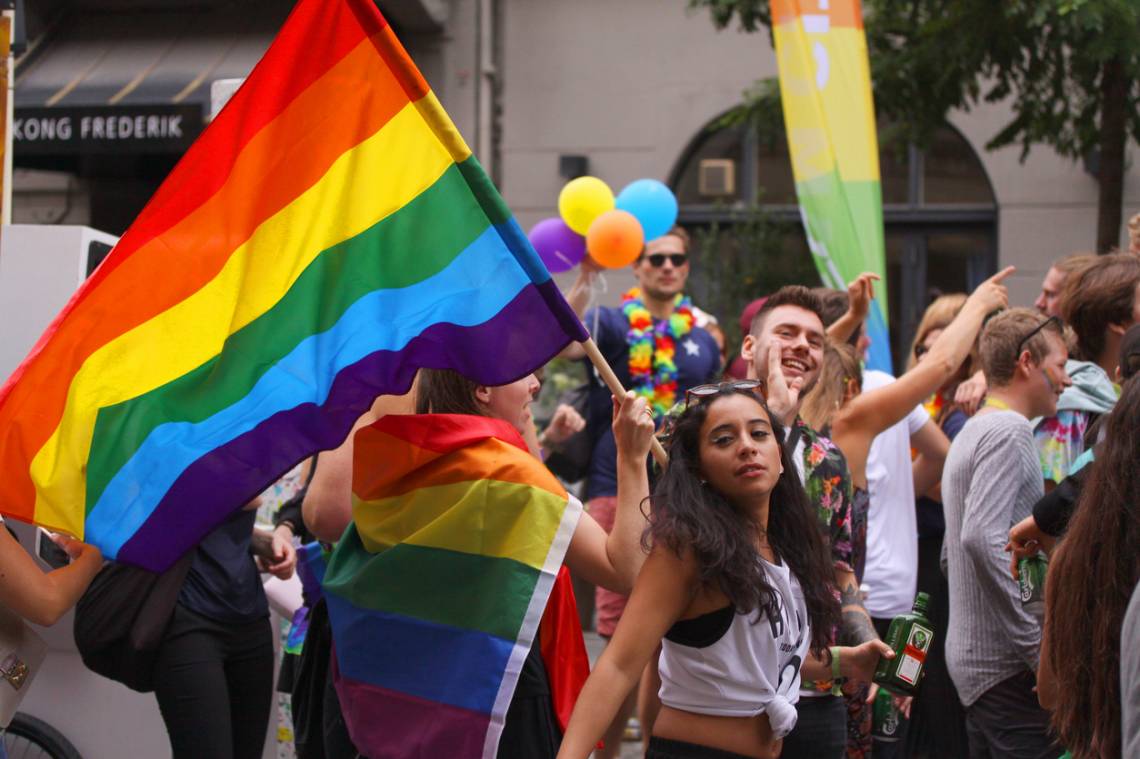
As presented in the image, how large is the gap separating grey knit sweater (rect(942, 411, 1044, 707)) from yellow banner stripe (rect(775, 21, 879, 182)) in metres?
2.65

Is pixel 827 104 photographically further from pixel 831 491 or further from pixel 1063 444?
pixel 831 491

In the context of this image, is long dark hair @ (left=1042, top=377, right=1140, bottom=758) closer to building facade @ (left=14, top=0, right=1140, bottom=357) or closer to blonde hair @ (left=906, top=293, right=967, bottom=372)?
blonde hair @ (left=906, top=293, right=967, bottom=372)

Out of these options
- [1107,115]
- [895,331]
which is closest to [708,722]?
[1107,115]

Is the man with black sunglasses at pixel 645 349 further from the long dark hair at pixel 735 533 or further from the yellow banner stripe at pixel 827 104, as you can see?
the long dark hair at pixel 735 533

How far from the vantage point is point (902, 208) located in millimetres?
13609

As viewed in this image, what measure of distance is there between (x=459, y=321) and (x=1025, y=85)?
25.1 ft

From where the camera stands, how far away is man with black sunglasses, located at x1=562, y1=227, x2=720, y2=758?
7.07 metres

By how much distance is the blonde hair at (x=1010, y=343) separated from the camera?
15.6 feet

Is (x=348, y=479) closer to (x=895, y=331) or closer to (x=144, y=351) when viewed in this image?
(x=144, y=351)

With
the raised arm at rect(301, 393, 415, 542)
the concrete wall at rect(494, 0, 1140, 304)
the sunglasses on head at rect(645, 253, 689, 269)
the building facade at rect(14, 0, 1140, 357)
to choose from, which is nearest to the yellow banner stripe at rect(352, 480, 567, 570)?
the raised arm at rect(301, 393, 415, 542)

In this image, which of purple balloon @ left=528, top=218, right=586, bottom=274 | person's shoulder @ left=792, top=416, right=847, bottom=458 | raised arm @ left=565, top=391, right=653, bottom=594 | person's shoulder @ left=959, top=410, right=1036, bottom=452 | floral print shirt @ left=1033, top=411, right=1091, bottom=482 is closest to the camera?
raised arm @ left=565, top=391, right=653, bottom=594

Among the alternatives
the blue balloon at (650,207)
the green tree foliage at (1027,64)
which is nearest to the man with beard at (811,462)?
the blue balloon at (650,207)

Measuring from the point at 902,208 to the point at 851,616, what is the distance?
10.1 meters

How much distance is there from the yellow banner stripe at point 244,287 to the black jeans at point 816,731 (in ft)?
5.64
